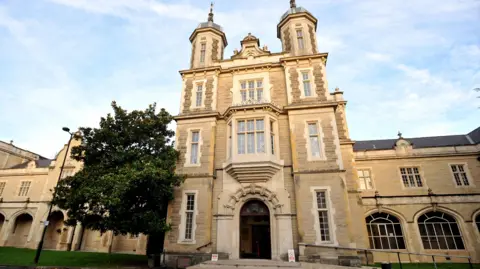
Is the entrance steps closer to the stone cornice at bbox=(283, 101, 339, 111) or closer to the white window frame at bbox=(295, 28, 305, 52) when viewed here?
the stone cornice at bbox=(283, 101, 339, 111)

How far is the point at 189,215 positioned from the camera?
1628 centimetres

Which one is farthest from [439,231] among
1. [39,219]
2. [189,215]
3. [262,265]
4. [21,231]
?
[21,231]

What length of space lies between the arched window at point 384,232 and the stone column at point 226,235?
15140mm

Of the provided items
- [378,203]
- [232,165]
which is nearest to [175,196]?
[232,165]

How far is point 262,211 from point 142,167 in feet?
25.8

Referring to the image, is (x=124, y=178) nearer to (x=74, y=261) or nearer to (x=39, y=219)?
(x=74, y=261)

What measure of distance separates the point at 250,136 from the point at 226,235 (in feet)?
21.4

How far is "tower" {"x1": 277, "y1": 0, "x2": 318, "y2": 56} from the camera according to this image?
66.5 ft

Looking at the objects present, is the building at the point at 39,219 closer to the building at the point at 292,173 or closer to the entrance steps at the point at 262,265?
the building at the point at 292,173

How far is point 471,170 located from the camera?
75.6ft

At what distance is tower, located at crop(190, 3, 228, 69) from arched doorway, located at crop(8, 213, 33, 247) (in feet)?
108

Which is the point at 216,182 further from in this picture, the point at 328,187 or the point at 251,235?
the point at 328,187

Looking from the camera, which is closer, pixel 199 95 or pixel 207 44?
pixel 199 95

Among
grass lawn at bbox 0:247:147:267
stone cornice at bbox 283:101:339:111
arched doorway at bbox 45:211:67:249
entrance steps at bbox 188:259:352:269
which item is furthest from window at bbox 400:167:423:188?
arched doorway at bbox 45:211:67:249
